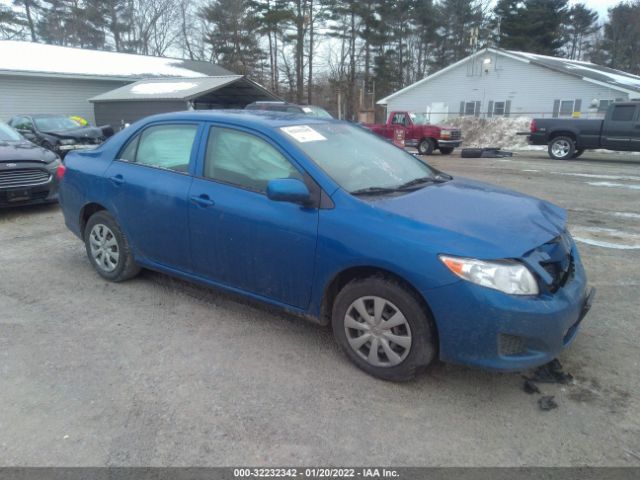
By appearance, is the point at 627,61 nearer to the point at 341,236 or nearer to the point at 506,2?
the point at 506,2

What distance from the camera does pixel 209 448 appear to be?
8.25ft

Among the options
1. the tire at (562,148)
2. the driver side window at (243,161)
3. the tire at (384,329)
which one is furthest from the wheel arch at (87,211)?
the tire at (562,148)

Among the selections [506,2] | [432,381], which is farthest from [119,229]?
[506,2]

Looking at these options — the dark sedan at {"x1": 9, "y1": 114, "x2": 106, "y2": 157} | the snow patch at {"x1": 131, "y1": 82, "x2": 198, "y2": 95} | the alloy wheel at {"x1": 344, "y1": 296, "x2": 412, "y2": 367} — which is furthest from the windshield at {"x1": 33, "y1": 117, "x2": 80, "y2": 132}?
the alloy wheel at {"x1": 344, "y1": 296, "x2": 412, "y2": 367}

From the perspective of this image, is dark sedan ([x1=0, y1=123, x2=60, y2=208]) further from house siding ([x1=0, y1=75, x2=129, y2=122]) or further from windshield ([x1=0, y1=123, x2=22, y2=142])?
house siding ([x1=0, y1=75, x2=129, y2=122])

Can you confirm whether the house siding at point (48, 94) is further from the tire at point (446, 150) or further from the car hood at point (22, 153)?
the tire at point (446, 150)

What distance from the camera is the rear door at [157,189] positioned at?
393 centimetres

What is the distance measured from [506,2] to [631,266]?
46.8 metres

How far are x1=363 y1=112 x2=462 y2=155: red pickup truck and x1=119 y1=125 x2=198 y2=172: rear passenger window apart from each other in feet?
52.7

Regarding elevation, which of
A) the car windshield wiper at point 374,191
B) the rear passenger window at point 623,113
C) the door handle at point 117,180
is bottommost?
the door handle at point 117,180

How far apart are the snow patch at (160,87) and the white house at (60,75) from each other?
3680 millimetres

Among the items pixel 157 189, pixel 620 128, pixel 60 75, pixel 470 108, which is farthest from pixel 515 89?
pixel 157 189

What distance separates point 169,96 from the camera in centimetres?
1920

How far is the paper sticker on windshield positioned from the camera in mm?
3568
